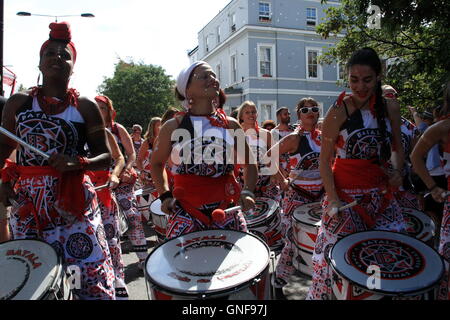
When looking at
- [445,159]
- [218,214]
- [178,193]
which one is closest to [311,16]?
[445,159]

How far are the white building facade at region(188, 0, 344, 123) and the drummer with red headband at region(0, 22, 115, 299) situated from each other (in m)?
25.9

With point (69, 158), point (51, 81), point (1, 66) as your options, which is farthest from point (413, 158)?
point (1, 66)

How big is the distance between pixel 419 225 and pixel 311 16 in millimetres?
29714

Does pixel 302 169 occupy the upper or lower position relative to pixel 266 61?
lower

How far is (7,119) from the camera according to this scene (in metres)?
2.53

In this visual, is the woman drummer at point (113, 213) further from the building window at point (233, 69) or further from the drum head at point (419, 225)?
the building window at point (233, 69)

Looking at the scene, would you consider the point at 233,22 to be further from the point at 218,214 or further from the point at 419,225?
the point at 218,214

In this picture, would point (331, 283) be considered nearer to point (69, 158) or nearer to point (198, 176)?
point (198, 176)

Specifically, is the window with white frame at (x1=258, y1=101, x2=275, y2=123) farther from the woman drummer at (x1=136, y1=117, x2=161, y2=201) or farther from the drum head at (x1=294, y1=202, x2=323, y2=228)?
the drum head at (x1=294, y1=202, x2=323, y2=228)

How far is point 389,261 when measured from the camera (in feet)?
7.38

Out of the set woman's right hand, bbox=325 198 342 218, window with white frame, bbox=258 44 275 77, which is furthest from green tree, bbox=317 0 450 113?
window with white frame, bbox=258 44 275 77
